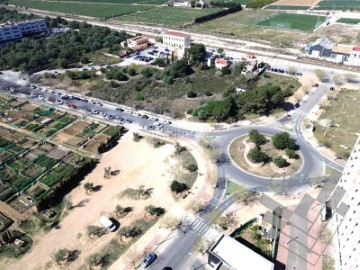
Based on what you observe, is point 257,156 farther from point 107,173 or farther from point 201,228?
point 107,173

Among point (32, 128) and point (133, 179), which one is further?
point (32, 128)

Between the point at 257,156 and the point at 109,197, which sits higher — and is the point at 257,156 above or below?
above

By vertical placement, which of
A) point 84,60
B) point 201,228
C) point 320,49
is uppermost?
point 320,49

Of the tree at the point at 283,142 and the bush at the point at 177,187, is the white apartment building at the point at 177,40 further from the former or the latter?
the bush at the point at 177,187

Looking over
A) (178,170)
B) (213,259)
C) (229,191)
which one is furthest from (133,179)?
(213,259)

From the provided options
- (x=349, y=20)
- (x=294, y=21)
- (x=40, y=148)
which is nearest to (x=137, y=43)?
(x=40, y=148)

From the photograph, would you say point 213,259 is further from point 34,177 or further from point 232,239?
point 34,177
